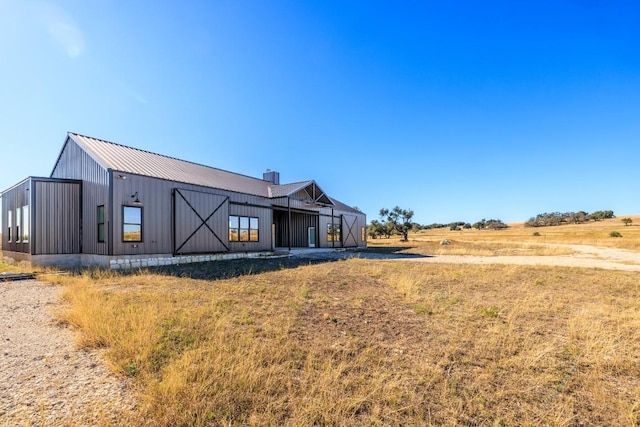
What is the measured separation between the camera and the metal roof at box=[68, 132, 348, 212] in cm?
1466

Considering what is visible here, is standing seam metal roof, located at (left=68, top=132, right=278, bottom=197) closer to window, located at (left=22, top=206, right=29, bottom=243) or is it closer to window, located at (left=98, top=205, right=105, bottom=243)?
window, located at (left=98, top=205, right=105, bottom=243)

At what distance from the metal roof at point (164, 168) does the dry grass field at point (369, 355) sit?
8108 mm

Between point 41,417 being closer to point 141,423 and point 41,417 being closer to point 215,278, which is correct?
point 141,423

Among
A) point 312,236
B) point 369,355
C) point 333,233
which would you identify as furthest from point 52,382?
point 333,233

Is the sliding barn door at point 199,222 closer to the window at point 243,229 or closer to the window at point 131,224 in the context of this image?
the window at point 243,229

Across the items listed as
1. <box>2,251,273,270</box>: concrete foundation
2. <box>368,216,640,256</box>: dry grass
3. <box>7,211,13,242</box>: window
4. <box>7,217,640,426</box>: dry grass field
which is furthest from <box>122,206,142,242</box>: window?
<box>368,216,640,256</box>: dry grass

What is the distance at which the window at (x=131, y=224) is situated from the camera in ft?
44.3

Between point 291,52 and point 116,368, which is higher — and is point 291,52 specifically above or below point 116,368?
above

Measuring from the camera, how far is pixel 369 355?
4.40 metres

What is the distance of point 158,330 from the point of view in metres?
4.97

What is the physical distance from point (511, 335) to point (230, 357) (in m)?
4.47

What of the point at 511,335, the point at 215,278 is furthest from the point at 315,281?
the point at 511,335

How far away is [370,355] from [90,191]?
1572 centimetres

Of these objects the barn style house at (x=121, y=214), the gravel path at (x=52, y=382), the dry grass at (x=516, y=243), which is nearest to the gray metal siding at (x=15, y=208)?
the barn style house at (x=121, y=214)
